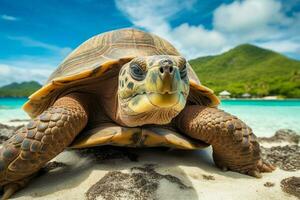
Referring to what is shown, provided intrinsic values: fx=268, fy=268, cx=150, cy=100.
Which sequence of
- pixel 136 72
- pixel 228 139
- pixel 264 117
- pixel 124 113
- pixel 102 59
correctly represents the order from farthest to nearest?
1. pixel 264 117
2. pixel 102 59
3. pixel 228 139
4. pixel 124 113
5. pixel 136 72

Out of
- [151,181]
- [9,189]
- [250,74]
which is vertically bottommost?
[9,189]

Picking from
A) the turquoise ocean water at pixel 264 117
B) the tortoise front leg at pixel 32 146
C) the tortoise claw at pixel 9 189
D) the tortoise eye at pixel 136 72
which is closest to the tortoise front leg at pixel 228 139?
the tortoise eye at pixel 136 72

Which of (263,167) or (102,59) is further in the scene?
(102,59)

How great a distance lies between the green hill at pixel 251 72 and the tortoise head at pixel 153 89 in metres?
51.0

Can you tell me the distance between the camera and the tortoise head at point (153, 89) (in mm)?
1953

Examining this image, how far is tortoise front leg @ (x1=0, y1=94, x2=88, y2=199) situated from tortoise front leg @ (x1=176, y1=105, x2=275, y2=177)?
1.40 m

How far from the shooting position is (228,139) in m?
2.90

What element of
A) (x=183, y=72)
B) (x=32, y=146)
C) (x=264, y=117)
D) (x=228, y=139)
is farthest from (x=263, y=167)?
(x=264, y=117)

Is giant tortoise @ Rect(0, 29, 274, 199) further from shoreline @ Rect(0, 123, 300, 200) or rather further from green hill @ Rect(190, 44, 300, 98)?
green hill @ Rect(190, 44, 300, 98)

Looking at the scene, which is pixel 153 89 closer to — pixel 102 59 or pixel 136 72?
pixel 136 72

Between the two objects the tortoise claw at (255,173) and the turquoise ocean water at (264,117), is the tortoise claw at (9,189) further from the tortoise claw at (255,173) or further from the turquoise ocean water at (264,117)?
the turquoise ocean water at (264,117)

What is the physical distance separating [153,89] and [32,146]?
128 cm

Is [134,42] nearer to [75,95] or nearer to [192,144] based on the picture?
[75,95]

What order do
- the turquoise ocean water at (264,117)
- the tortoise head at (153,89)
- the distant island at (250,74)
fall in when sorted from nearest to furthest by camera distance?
the tortoise head at (153,89) < the turquoise ocean water at (264,117) < the distant island at (250,74)
